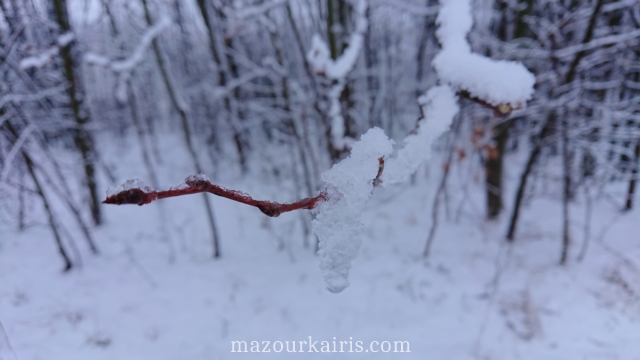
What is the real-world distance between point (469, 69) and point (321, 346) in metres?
2.81

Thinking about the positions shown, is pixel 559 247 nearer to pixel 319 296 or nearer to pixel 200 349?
pixel 319 296

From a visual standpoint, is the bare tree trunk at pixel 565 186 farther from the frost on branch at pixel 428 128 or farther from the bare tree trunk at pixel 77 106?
the bare tree trunk at pixel 77 106

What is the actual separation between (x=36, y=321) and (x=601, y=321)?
5057 millimetres

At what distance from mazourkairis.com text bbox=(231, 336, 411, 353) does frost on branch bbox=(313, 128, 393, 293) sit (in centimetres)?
266

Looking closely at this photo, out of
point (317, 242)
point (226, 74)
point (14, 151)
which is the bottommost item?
point (317, 242)

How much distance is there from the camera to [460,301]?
3.33 metres

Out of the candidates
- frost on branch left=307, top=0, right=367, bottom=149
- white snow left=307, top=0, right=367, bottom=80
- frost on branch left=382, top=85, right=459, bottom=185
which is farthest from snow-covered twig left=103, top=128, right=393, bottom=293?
white snow left=307, top=0, right=367, bottom=80

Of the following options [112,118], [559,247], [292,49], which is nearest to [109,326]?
[559,247]

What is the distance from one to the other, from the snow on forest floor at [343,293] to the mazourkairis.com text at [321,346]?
0.20 ft

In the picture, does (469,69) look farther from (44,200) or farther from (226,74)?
(226,74)

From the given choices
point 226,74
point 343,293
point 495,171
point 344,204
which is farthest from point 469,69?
point 226,74

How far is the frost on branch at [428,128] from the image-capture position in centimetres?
63

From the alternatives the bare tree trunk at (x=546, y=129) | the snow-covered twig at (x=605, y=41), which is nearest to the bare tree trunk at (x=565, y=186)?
the bare tree trunk at (x=546, y=129)

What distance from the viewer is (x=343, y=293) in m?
3.50
